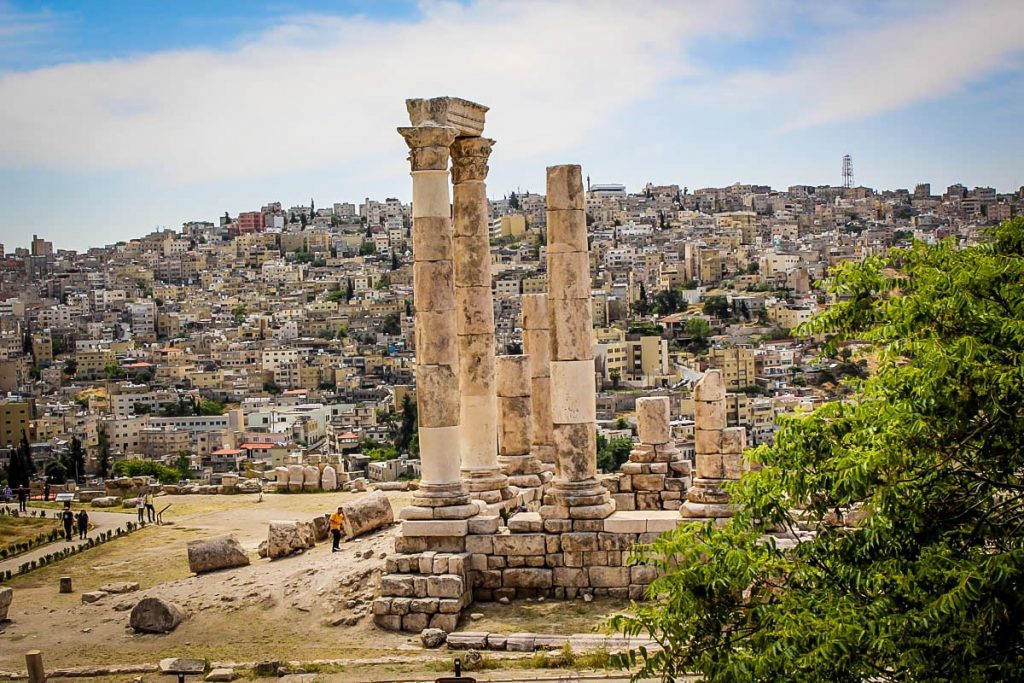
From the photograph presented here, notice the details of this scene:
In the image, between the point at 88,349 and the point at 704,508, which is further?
the point at 88,349

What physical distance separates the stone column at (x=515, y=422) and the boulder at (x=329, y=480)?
10773mm

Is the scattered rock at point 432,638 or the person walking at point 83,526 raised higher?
the person walking at point 83,526

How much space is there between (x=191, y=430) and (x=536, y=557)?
392 feet

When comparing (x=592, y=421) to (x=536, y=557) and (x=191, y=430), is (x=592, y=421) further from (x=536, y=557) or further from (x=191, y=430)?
(x=191, y=430)

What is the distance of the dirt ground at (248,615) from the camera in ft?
72.2

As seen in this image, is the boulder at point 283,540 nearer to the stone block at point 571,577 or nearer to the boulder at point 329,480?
the stone block at point 571,577

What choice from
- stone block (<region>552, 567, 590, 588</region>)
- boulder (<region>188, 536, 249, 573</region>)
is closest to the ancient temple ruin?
stone block (<region>552, 567, 590, 588</region>)

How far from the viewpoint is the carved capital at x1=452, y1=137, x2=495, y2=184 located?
86.8 feet

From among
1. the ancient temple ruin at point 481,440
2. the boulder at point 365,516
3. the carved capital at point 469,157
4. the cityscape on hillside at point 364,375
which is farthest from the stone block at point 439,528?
the cityscape on hillside at point 364,375

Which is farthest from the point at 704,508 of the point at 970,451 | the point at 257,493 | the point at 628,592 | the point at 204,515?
the point at 257,493

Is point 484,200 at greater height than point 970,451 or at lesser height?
greater

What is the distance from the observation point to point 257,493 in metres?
40.7

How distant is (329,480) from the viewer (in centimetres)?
3956

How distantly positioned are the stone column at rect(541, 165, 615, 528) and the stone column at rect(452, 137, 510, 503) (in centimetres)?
154
